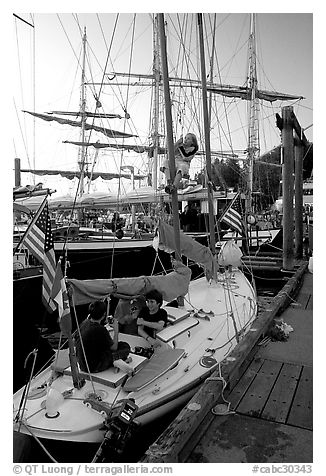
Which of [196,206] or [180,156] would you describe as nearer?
[180,156]

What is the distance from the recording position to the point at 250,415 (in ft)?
11.1

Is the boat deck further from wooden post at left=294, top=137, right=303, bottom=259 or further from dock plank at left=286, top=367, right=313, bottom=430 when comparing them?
wooden post at left=294, top=137, right=303, bottom=259

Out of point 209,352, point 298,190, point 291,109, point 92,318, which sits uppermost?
point 291,109

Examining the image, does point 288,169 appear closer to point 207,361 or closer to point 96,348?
point 207,361

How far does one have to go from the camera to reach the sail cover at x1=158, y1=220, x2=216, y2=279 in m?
6.67

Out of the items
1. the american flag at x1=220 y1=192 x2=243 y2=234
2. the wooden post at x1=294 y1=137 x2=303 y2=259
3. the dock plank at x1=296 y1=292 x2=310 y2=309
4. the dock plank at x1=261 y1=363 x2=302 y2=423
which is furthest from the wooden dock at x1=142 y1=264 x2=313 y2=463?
the wooden post at x1=294 y1=137 x2=303 y2=259

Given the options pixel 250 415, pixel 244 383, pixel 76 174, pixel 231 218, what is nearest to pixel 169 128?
pixel 231 218

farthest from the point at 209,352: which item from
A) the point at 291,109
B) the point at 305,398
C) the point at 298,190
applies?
the point at 298,190

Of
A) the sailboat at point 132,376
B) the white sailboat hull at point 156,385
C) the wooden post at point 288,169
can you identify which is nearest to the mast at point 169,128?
the sailboat at point 132,376

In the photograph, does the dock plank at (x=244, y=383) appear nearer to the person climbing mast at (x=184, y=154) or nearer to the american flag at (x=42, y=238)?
the american flag at (x=42, y=238)
